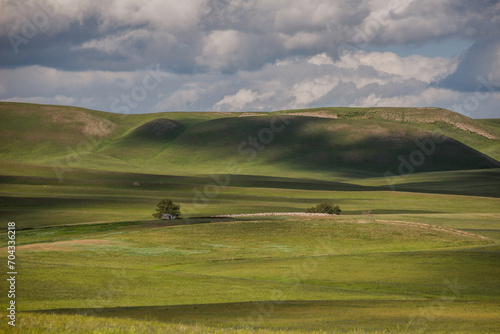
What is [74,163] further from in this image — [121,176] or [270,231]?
[270,231]

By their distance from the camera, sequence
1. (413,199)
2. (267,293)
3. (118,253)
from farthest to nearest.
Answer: (413,199) → (118,253) → (267,293)

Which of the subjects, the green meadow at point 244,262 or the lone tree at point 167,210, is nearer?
the green meadow at point 244,262

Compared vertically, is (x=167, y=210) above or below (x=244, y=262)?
above

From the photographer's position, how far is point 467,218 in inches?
3093

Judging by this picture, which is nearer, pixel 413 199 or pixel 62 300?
pixel 62 300

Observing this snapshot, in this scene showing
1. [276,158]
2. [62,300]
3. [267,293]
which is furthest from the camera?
[276,158]

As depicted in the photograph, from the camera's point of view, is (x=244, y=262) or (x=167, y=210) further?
(x=167, y=210)

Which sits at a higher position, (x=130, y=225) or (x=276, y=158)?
(x=276, y=158)

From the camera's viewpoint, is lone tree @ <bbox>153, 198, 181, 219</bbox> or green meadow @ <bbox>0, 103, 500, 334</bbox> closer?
green meadow @ <bbox>0, 103, 500, 334</bbox>

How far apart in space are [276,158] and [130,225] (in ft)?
446

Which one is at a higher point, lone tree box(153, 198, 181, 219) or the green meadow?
lone tree box(153, 198, 181, 219)

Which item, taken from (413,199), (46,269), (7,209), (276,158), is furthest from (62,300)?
(276,158)

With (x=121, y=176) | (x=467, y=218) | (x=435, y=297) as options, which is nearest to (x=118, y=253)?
(x=435, y=297)

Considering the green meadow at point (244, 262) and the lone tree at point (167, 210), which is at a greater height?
the lone tree at point (167, 210)
